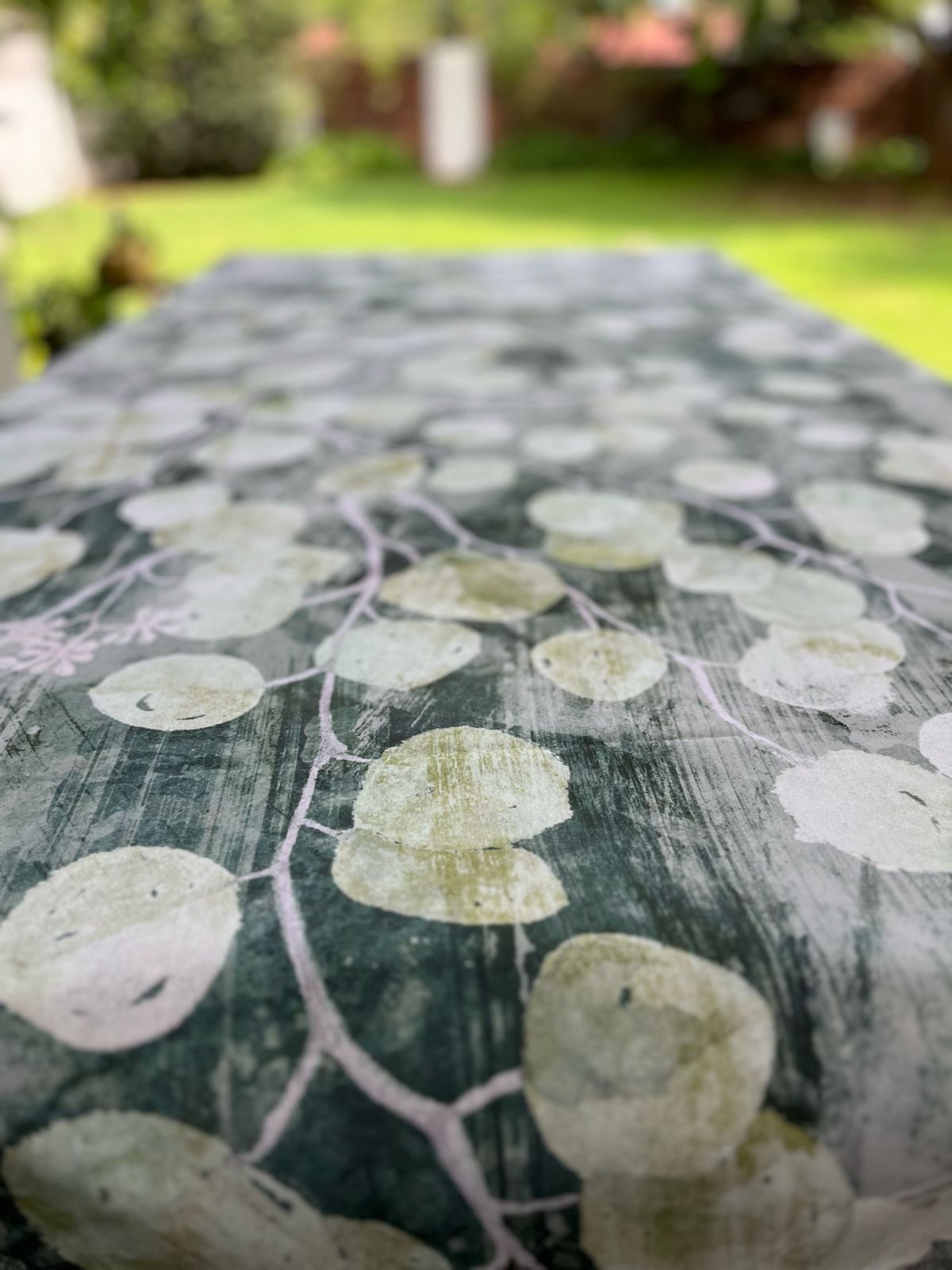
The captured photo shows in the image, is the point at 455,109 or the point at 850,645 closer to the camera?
the point at 850,645

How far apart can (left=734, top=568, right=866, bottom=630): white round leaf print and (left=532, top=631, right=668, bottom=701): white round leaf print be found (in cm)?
14

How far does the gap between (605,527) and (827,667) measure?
362mm

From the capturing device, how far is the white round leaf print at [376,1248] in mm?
466

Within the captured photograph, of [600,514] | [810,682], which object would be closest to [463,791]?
[810,682]

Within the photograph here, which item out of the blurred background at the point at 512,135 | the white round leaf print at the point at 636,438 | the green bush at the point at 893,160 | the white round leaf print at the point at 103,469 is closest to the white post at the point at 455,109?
the blurred background at the point at 512,135

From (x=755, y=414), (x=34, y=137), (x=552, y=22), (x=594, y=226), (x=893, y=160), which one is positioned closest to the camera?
(x=755, y=414)

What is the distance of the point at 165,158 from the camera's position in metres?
8.91

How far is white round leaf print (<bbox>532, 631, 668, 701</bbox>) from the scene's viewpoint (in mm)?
760

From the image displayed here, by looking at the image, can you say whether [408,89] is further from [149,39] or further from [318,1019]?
[318,1019]

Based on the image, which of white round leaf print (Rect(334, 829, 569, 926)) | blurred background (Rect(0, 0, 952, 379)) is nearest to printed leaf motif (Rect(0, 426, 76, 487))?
white round leaf print (Rect(334, 829, 569, 926))

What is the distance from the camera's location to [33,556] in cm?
102

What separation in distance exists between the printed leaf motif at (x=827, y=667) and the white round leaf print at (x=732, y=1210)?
1.16ft

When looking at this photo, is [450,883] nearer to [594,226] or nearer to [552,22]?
[594,226]

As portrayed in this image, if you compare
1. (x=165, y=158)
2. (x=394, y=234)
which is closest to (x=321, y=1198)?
(x=394, y=234)
